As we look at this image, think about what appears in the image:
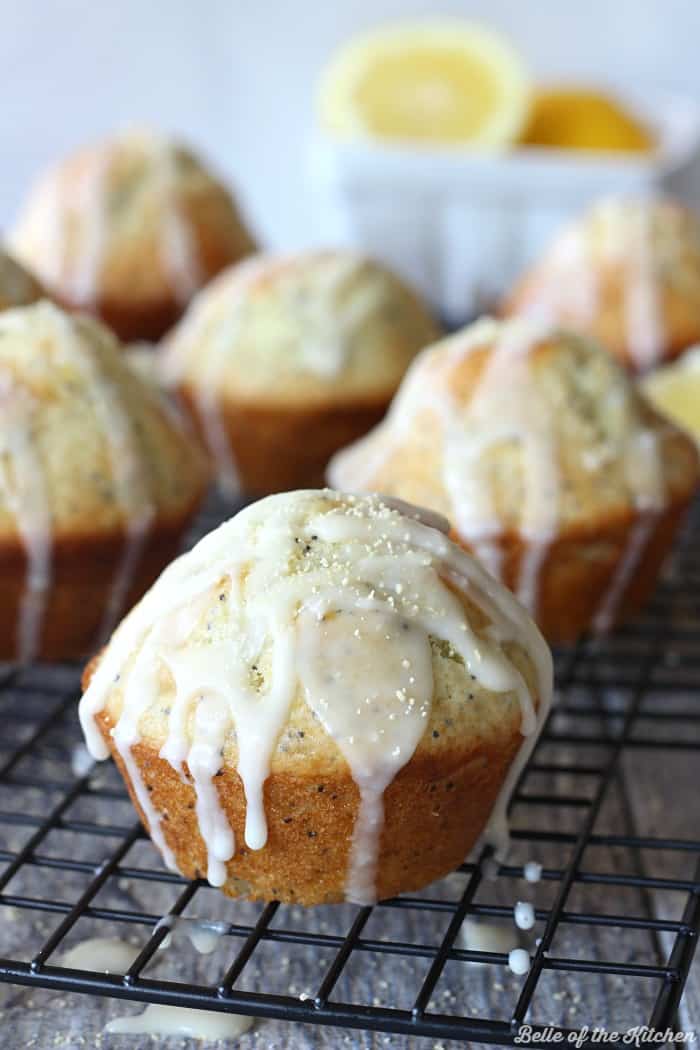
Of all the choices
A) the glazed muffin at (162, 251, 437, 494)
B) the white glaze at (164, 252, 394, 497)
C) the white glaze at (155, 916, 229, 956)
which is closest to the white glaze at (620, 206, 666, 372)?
the glazed muffin at (162, 251, 437, 494)

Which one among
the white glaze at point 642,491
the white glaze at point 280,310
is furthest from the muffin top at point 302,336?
the white glaze at point 642,491

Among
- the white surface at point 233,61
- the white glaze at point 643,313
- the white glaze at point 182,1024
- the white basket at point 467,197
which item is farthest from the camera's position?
the white surface at point 233,61

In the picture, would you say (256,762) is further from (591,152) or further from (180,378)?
(591,152)

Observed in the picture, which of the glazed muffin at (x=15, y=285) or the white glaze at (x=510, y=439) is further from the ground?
the glazed muffin at (x=15, y=285)

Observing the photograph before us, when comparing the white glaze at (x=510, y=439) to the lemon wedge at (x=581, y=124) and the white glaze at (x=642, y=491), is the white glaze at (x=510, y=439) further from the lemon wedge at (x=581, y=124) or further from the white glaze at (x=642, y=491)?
the lemon wedge at (x=581, y=124)

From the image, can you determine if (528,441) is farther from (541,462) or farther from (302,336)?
(302,336)

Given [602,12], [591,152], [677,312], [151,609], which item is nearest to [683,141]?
[591,152]

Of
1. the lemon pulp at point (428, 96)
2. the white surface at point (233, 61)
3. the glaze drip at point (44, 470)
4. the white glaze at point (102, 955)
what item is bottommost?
the white surface at point (233, 61)
